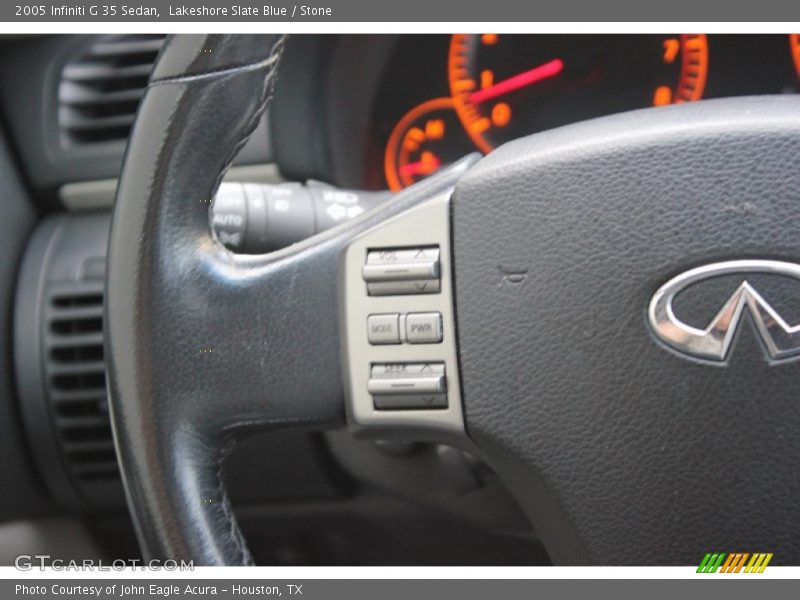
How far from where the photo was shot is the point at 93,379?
3.63 ft

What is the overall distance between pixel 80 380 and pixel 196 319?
437mm

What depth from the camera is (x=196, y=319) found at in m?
0.72

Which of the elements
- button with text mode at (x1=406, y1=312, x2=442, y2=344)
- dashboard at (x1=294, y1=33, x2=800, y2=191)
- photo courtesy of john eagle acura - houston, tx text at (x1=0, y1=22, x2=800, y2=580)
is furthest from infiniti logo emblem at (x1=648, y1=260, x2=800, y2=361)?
dashboard at (x1=294, y1=33, x2=800, y2=191)

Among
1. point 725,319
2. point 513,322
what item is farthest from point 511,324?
point 725,319

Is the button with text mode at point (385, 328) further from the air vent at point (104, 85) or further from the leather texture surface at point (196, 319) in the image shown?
the air vent at point (104, 85)

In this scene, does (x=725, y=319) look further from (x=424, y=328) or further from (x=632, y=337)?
(x=424, y=328)

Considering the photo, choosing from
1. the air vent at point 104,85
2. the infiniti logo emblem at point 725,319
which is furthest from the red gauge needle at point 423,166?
the infiniti logo emblem at point 725,319

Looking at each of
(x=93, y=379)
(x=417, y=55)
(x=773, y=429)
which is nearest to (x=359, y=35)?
(x=417, y=55)

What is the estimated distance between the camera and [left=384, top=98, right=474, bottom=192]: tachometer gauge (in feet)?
4.22

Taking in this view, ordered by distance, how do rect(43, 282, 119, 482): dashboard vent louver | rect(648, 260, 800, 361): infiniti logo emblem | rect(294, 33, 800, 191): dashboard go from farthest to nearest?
rect(294, 33, 800, 191): dashboard, rect(43, 282, 119, 482): dashboard vent louver, rect(648, 260, 800, 361): infiniti logo emblem

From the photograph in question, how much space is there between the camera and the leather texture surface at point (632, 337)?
2.19 feet

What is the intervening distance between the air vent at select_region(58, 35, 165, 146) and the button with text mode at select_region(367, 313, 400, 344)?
58 centimetres

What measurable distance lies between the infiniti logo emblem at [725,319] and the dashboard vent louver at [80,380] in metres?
0.62

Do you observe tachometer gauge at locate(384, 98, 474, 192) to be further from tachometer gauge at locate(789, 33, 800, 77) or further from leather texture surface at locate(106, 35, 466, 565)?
leather texture surface at locate(106, 35, 466, 565)
